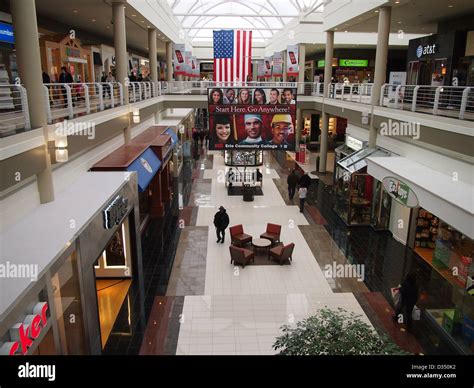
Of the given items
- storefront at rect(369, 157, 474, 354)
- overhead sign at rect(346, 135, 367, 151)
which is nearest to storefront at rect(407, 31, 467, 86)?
overhead sign at rect(346, 135, 367, 151)

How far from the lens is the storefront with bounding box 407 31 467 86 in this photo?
15.5 meters

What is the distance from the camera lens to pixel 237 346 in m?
8.46

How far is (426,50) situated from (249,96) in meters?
8.09

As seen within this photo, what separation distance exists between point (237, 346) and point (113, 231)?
3.53 m

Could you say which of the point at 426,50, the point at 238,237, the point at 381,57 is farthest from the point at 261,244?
the point at 426,50

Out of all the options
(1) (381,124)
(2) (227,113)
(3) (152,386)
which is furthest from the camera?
(2) (227,113)

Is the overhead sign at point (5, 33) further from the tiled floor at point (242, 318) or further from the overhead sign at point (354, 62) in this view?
the overhead sign at point (354, 62)

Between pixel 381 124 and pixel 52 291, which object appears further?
pixel 381 124

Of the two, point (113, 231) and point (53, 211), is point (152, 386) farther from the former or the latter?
point (113, 231)

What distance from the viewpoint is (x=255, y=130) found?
16.5 metres

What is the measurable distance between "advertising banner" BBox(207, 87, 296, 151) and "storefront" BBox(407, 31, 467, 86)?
6016 millimetres

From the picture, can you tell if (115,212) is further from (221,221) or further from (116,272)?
(221,221)

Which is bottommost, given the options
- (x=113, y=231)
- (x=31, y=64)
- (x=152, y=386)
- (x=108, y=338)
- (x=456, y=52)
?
(x=108, y=338)

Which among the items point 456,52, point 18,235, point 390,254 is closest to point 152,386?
point 18,235
